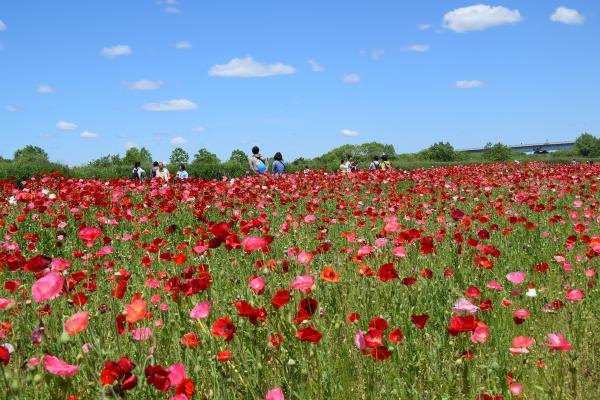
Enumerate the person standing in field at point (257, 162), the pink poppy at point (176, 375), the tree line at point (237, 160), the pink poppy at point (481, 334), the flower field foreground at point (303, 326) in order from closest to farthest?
the pink poppy at point (176, 375)
the flower field foreground at point (303, 326)
the pink poppy at point (481, 334)
the person standing in field at point (257, 162)
the tree line at point (237, 160)

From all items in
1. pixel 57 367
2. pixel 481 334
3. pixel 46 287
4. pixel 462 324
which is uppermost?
pixel 46 287

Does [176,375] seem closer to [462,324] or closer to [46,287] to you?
[46,287]

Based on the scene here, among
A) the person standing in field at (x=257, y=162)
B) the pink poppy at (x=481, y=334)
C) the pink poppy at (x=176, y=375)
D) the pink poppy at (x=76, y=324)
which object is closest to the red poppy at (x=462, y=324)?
the pink poppy at (x=481, y=334)

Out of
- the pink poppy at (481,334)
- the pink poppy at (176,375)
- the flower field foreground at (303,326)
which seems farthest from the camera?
the pink poppy at (481,334)

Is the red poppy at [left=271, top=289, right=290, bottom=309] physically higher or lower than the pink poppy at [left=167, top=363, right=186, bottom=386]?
higher

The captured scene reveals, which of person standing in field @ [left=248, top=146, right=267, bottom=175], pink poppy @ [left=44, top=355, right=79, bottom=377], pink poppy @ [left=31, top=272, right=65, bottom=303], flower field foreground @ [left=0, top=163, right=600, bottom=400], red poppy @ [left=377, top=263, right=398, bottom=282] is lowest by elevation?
flower field foreground @ [left=0, top=163, right=600, bottom=400]

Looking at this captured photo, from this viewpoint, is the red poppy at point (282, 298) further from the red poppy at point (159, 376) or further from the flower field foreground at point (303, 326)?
the red poppy at point (159, 376)

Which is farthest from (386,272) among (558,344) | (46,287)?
(46,287)

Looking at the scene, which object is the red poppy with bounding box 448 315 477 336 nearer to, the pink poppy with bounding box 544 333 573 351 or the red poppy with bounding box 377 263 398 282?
the pink poppy with bounding box 544 333 573 351

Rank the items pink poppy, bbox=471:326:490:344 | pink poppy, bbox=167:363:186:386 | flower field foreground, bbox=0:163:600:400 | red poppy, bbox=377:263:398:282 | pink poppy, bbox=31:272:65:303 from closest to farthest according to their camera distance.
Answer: pink poppy, bbox=167:363:186:386, pink poppy, bbox=31:272:65:303, flower field foreground, bbox=0:163:600:400, pink poppy, bbox=471:326:490:344, red poppy, bbox=377:263:398:282

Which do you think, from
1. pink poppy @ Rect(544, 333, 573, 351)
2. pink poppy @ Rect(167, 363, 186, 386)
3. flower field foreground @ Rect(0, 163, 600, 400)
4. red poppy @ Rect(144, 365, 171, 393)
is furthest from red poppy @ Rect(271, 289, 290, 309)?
pink poppy @ Rect(544, 333, 573, 351)

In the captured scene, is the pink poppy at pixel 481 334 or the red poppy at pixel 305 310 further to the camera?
the pink poppy at pixel 481 334

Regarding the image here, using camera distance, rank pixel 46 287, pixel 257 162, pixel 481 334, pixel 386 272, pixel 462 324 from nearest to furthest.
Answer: pixel 46 287
pixel 462 324
pixel 481 334
pixel 386 272
pixel 257 162

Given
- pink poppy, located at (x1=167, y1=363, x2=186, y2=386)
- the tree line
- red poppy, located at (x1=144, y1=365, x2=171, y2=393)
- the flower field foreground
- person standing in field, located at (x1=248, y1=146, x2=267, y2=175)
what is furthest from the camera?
the tree line
